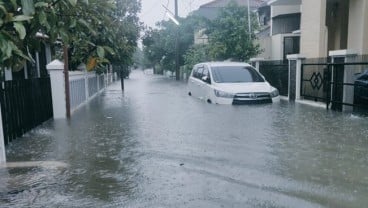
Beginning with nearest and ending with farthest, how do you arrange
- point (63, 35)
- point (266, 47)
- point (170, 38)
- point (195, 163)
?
point (63, 35) < point (195, 163) < point (266, 47) < point (170, 38)

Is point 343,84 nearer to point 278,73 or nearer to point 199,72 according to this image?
point 278,73

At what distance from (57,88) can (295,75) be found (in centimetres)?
829

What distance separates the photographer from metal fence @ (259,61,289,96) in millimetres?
15085

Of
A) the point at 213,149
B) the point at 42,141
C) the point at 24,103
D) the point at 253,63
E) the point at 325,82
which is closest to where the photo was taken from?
the point at 213,149

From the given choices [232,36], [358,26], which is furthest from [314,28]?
[232,36]

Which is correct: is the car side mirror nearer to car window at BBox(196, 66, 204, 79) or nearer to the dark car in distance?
car window at BBox(196, 66, 204, 79)

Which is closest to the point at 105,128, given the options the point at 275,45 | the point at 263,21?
the point at 275,45

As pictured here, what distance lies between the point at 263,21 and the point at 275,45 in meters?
9.87

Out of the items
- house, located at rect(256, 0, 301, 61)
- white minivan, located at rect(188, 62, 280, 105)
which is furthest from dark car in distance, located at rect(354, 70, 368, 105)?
house, located at rect(256, 0, 301, 61)

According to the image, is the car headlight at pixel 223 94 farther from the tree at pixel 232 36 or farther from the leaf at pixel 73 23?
the leaf at pixel 73 23

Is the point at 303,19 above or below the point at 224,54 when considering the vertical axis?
above

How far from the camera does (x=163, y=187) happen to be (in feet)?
15.8

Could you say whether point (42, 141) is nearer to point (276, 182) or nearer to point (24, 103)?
point (24, 103)

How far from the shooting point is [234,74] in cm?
1433
